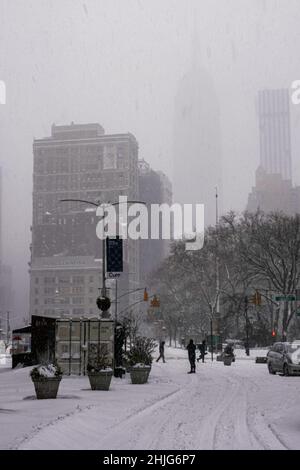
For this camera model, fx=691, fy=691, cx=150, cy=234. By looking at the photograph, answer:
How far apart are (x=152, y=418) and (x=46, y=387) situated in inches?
188

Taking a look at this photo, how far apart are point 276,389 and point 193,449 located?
13.9 m

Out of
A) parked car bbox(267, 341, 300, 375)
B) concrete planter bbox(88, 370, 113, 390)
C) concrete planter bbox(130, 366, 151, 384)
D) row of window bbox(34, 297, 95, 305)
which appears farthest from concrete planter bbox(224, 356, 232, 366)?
row of window bbox(34, 297, 95, 305)

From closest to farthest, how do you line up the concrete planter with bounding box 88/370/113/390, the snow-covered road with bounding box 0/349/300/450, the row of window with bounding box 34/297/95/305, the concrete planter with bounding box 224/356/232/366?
the snow-covered road with bounding box 0/349/300/450, the concrete planter with bounding box 88/370/113/390, the concrete planter with bounding box 224/356/232/366, the row of window with bounding box 34/297/95/305

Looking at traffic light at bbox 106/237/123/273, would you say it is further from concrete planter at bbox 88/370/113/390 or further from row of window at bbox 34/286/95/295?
row of window at bbox 34/286/95/295

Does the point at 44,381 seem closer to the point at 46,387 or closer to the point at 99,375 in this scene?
the point at 46,387

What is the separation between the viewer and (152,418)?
1484 cm

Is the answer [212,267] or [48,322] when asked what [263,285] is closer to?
[212,267]

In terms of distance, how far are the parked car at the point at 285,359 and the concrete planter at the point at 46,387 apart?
15.0 m

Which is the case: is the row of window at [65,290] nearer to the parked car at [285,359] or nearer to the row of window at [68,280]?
the row of window at [68,280]

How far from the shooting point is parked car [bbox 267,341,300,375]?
30.8 meters

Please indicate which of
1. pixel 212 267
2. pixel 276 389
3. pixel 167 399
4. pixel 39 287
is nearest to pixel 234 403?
pixel 167 399

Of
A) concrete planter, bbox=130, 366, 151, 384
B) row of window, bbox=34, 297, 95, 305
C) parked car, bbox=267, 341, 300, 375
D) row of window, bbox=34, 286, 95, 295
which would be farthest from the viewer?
row of window, bbox=34, 286, 95, 295

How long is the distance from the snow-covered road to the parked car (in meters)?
6.28
